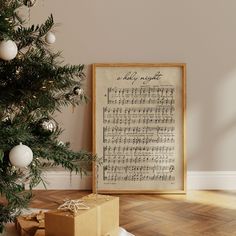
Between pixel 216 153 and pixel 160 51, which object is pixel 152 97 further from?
pixel 216 153

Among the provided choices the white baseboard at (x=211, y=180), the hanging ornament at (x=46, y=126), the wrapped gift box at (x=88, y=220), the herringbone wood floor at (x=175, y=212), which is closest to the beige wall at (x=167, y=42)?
the white baseboard at (x=211, y=180)

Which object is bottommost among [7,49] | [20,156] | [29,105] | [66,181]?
[66,181]

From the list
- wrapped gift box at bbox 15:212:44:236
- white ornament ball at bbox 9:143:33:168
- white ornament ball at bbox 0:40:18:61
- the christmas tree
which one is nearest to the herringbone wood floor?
wrapped gift box at bbox 15:212:44:236

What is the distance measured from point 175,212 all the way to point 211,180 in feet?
2.27

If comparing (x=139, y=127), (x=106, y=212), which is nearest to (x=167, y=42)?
(x=139, y=127)

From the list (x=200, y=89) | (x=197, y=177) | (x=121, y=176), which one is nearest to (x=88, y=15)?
(x=200, y=89)

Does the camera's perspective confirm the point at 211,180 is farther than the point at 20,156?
Yes

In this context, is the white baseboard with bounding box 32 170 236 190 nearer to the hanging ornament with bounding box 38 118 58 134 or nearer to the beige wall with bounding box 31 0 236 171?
the beige wall with bounding box 31 0 236 171

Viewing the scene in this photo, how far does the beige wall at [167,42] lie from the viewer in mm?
3439

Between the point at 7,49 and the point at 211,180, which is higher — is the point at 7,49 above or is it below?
above

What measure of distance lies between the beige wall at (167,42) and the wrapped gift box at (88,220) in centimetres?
139

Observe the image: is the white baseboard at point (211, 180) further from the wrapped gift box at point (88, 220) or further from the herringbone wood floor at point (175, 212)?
the wrapped gift box at point (88, 220)

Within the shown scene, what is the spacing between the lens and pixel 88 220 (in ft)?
6.59

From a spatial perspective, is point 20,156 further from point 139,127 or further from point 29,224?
point 139,127
